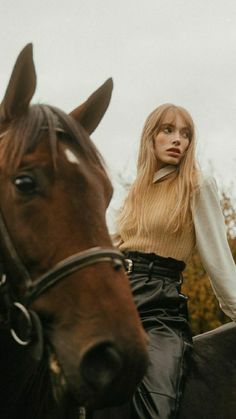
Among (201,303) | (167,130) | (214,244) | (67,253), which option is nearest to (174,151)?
(167,130)

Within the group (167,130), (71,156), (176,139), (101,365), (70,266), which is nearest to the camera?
(101,365)

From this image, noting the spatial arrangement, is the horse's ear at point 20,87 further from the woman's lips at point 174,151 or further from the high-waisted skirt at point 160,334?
the woman's lips at point 174,151

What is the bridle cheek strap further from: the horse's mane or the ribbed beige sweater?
the ribbed beige sweater

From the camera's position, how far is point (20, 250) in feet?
10.0

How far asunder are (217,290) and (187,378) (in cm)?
61

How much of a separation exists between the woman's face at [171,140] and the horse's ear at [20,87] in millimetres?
1522

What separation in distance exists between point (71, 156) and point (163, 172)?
5.39 ft

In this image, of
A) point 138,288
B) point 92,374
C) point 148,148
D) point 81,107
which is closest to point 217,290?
point 138,288

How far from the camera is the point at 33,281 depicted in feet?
9.88

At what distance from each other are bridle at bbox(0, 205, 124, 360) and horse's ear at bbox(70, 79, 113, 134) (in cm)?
92

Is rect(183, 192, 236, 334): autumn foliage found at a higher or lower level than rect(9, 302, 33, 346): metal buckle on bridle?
lower

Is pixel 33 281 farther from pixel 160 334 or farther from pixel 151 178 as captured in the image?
pixel 151 178

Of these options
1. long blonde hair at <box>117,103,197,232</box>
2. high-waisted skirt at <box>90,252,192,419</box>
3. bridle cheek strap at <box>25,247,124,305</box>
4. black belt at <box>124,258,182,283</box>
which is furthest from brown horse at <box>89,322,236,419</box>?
bridle cheek strap at <box>25,247,124,305</box>

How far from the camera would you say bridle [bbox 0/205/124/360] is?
2902 millimetres
